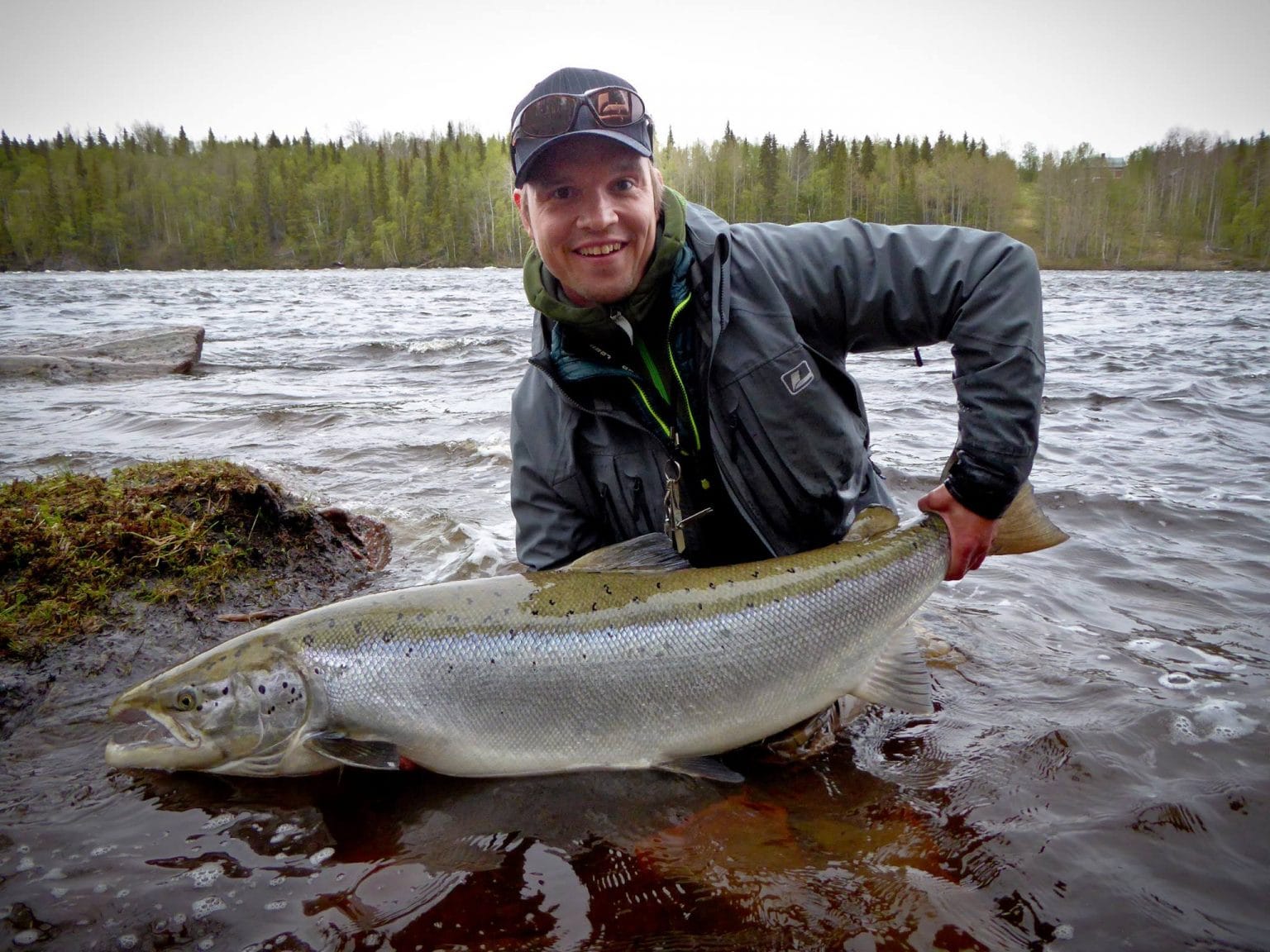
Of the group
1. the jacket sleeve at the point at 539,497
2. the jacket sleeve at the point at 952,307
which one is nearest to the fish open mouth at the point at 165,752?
the jacket sleeve at the point at 539,497

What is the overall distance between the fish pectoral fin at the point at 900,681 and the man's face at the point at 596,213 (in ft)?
5.57

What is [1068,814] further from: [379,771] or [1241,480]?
[1241,480]

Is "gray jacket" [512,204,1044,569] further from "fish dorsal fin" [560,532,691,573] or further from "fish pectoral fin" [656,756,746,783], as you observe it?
"fish pectoral fin" [656,756,746,783]

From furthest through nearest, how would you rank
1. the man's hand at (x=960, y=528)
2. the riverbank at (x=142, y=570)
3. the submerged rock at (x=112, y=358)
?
the submerged rock at (x=112, y=358), the riverbank at (x=142, y=570), the man's hand at (x=960, y=528)

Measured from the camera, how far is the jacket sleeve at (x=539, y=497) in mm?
3330

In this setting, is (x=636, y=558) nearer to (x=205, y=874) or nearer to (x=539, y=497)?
(x=539, y=497)

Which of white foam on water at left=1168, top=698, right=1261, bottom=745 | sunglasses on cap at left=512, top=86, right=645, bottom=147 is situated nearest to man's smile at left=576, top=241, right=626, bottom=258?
sunglasses on cap at left=512, top=86, right=645, bottom=147

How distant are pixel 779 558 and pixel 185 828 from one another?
2159 millimetres

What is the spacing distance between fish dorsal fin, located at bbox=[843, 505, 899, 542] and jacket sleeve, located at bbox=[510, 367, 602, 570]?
1127mm

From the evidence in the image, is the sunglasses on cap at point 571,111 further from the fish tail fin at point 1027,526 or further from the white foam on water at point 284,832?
the white foam on water at point 284,832

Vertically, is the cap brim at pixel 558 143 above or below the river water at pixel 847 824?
above

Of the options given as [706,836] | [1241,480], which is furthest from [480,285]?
[706,836]

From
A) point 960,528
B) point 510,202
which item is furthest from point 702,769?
point 510,202

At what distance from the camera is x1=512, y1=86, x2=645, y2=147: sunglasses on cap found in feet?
9.56
